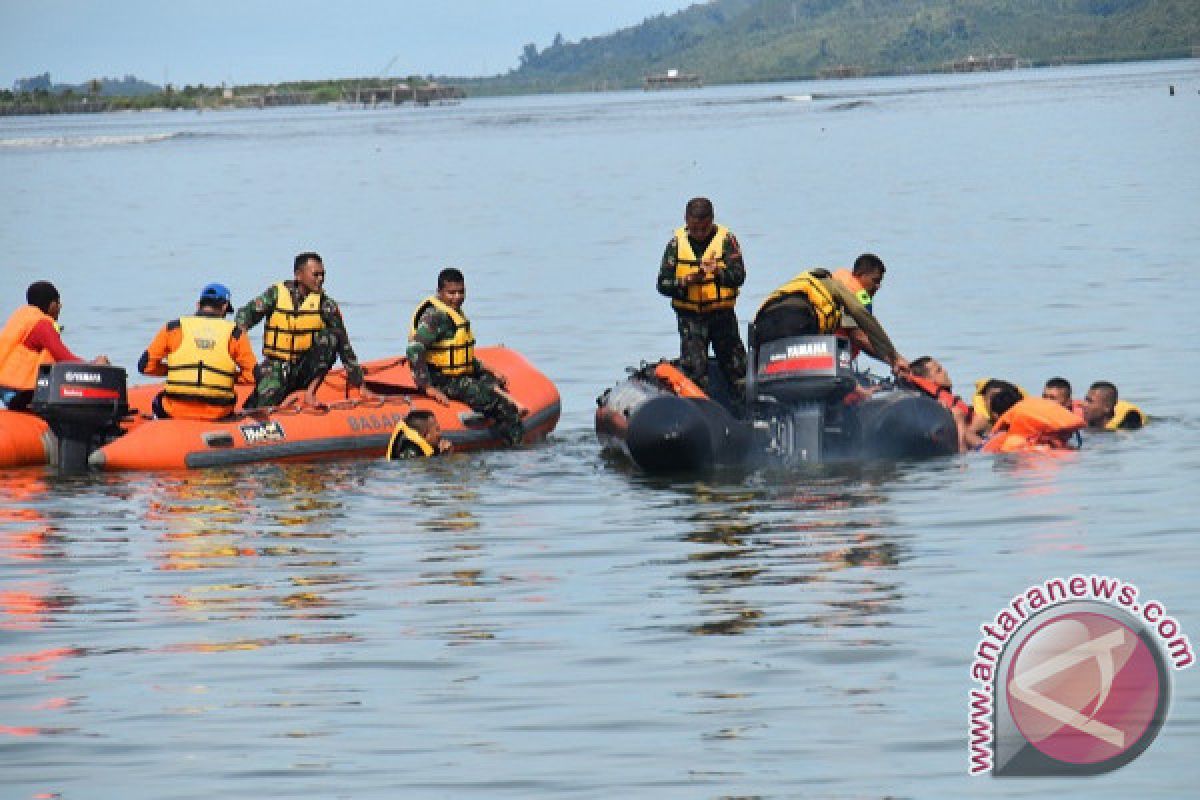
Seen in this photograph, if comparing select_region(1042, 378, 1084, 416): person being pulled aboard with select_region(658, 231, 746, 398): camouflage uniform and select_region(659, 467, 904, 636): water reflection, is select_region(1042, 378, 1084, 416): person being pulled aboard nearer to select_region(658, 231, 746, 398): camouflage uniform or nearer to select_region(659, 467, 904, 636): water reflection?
select_region(659, 467, 904, 636): water reflection

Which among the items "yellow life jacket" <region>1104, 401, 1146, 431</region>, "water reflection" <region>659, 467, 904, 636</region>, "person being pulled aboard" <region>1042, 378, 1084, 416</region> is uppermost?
"person being pulled aboard" <region>1042, 378, 1084, 416</region>

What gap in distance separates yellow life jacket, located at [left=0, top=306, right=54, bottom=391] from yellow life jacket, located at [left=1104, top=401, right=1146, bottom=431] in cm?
738

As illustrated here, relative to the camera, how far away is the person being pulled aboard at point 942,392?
1511cm

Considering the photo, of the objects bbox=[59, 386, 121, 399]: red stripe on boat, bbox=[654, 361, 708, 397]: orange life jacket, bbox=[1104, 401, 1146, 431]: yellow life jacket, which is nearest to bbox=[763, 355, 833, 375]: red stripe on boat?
bbox=[654, 361, 708, 397]: orange life jacket

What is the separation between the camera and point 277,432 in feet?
52.4

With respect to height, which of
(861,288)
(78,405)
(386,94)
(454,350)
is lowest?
(78,405)

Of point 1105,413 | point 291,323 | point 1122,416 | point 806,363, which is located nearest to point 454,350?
point 291,323

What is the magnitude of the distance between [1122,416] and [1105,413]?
336 mm

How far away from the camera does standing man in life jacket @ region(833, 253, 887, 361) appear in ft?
48.6

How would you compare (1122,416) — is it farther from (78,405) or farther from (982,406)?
(78,405)

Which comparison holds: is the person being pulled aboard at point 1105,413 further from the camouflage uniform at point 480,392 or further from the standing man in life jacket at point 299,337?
the standing man in life jacket at point 299,337

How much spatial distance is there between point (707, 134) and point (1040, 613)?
274 ft

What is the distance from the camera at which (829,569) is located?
38.3 feet

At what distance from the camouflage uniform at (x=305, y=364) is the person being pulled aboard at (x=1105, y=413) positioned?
5.14 metres
